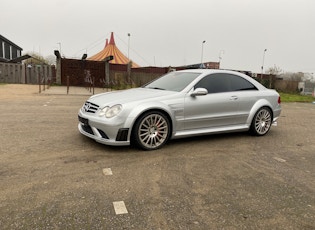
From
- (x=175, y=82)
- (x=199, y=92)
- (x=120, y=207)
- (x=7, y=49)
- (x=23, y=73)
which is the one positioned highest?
(x=7, y=49)

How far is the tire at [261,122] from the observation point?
20.9 ft

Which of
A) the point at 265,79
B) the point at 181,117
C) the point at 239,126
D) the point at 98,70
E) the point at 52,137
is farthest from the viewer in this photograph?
the point at 265,79

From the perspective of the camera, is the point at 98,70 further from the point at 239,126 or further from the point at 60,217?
the point at 60,217

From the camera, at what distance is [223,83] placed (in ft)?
19.4

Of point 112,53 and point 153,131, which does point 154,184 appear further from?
point 112,53

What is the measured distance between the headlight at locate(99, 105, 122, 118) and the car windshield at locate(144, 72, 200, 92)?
1.32 meters

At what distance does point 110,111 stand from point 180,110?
128cm

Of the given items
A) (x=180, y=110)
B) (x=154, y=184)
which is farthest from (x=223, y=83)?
(x=154, y=184)

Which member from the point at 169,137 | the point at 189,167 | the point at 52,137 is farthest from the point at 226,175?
the point at 52,137

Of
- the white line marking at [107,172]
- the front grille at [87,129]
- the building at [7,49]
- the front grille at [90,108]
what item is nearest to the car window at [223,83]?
the front grille at [90,108]

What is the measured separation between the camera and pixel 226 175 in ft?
13.3

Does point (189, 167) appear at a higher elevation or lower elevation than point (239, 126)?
lower

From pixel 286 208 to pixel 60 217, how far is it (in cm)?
240

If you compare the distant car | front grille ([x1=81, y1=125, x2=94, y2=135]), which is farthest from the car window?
front grille ([x1=81, y1=125, x2=94, y2=135])
